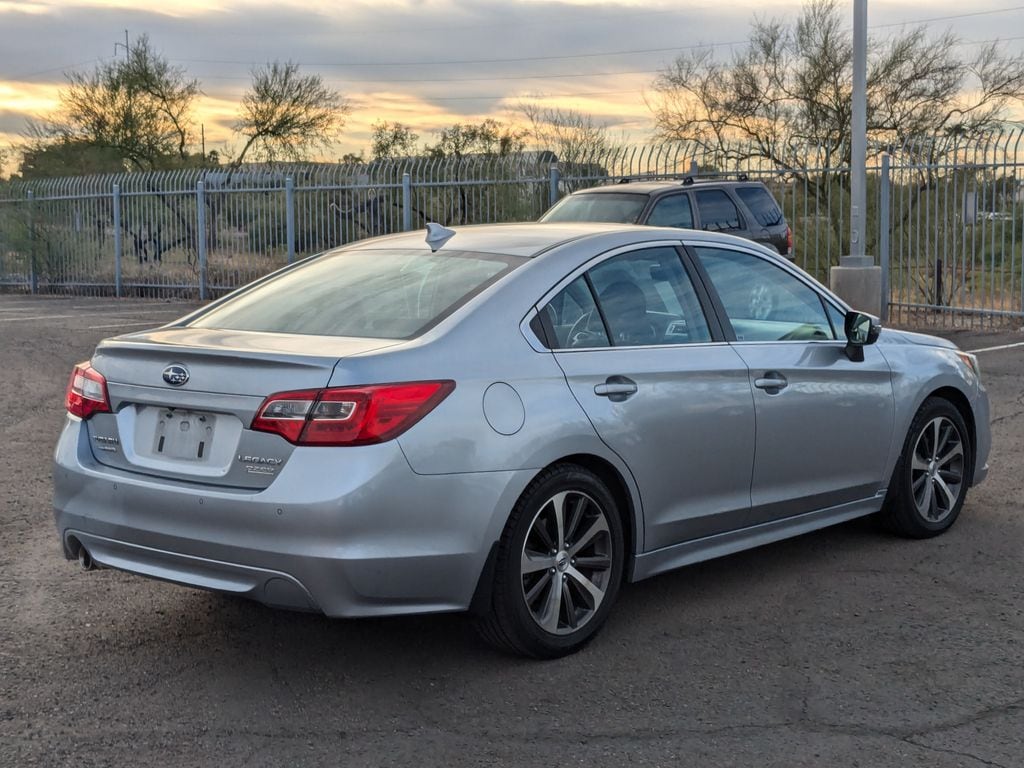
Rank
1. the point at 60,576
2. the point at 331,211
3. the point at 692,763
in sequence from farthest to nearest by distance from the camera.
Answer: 1. the point at 331,211
2. the point at 60,576
3. the point at 692,763

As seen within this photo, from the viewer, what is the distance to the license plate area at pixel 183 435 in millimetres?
4332

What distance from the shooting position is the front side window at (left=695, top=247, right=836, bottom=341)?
219 inches

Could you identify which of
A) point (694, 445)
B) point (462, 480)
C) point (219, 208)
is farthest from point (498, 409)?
point (219, 208)

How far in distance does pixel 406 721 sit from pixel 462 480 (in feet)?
2.56

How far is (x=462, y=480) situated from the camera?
13.9 ft

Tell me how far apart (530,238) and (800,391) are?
1.36m

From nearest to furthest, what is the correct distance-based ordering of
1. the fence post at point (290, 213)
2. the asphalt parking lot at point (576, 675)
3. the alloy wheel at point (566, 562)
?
1. the asphalt parking lot at point (576, 675)
2. the alloy wheel at point (566, 562)
3. the fence post at point (290, 213)

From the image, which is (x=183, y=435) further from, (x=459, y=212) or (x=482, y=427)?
(x=459, y=212)

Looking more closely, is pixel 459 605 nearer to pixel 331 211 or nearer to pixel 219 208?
pixel 331 211

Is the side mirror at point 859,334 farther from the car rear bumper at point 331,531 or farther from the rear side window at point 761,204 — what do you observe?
the rear side window at point 761,204

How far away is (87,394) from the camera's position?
4.74 meters

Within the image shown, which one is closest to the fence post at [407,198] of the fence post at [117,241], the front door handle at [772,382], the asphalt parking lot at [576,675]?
the fence post at [117,241]

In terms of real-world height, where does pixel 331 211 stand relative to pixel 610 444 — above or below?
above

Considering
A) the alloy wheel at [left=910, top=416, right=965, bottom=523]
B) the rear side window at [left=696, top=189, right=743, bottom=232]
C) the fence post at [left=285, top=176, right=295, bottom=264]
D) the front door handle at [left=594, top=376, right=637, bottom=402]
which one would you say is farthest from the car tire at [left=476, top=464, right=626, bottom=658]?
the fence post at [left=285, top=176, right=295, bottom=264]
